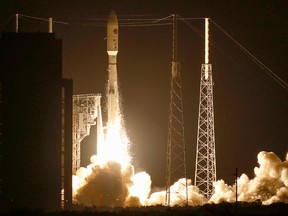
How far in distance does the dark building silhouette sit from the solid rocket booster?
5762 millimetres

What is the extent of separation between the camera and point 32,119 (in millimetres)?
66625

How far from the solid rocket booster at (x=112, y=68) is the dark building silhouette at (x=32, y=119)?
5.76m

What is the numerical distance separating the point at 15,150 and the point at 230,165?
23.8 metres

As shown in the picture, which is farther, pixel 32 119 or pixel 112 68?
pixel 112 68

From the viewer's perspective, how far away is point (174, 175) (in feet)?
285

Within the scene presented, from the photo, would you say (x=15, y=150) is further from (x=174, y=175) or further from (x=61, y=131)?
(x=174, y=175)

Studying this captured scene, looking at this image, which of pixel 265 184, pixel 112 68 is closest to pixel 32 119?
pixel 112 68

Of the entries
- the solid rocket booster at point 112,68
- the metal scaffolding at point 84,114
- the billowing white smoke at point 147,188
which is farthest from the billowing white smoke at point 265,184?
the metal scaffolding at point 84,114

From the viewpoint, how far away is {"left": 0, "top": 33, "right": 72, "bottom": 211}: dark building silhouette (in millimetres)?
66125

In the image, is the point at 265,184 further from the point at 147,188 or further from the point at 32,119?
the point at 32,119

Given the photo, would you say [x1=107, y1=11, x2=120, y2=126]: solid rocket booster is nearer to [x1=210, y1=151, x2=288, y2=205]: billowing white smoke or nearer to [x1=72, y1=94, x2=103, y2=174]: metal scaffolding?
[x1=72, y1=94, x2=103, y2=174]: metal scaffolding

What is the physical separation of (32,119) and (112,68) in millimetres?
7944

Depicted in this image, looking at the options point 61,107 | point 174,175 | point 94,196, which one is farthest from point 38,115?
point 174,175

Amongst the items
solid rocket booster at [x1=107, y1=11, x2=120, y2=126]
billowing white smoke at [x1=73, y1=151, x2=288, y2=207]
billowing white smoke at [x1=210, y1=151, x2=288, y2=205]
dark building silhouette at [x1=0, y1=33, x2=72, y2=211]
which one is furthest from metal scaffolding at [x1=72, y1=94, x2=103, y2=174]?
billowing white smoke at [x1=210, y1=151, x2=288, y2=205]
